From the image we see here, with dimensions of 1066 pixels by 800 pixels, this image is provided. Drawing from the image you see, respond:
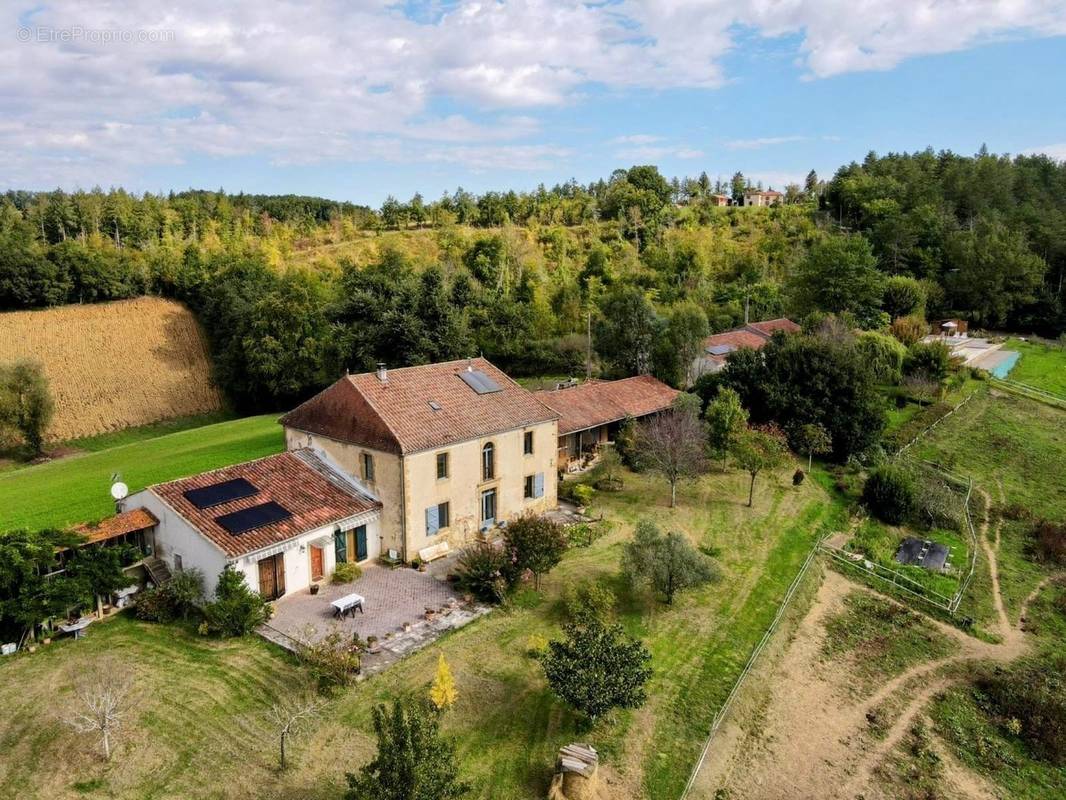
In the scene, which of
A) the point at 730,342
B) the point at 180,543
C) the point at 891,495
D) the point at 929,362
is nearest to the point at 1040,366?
the point at 929,362

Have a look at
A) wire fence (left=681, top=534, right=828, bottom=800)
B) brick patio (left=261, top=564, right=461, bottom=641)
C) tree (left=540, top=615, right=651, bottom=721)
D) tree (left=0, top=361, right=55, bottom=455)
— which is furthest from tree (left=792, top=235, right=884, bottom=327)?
tree (left=0, top=361, right=55, bottom=455)

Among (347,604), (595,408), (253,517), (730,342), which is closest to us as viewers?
(347,604)

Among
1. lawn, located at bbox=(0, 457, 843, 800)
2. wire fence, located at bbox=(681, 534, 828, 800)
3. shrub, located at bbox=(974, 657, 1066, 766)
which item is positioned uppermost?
lawn, located at bbox=(0, 457, 843, 800)

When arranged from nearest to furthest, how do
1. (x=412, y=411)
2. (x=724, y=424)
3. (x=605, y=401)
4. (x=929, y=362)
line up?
(x=412, y=411) → (x=724, y=424) → (x=605, y=401) → (x=929, y=362)

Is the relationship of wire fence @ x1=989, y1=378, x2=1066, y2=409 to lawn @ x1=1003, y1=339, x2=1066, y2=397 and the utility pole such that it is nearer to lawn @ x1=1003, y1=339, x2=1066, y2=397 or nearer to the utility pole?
lawn @ x1=1003, y1=339, x2=1066, y2=397

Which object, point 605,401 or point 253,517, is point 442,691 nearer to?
point 253,517

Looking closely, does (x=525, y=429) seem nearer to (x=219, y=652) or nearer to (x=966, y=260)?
(x=219, y=652)

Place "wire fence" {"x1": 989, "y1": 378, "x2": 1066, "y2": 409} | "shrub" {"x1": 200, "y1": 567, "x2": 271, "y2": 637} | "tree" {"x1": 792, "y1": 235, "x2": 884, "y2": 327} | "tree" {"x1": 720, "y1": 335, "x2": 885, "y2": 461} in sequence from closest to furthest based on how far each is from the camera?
"shrub" {"x1": 200, "y1": 567, "x2": 271, "y2": 637}, "tree" {"x1": 720, "y1": 335, "x2": 885, "y2": 461}, "wire fence" {"x1": 989, "y1": 378, "x2": 1066, "y2": 409}, "tree" {"x1": 792, "y1": 235, "x2": 884, "y2": 327}

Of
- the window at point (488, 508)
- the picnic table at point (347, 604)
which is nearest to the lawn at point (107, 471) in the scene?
the picnic table at point (347, 604)
